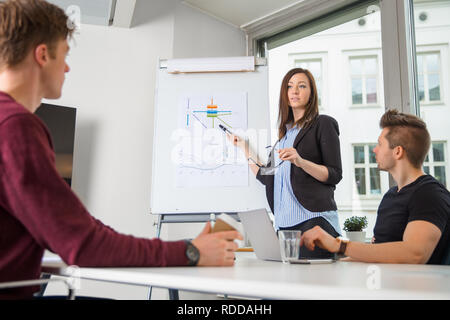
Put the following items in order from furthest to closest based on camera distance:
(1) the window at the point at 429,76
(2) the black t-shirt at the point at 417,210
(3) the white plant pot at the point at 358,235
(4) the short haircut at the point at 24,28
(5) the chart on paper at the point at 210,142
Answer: (3) the white plant pot at the point at 358,235, (1) the window at the point at 429,76, (5) the chart on paper at the point at 210,142, (2) the black t-shirt at the point at 417,210, (4) the short haircut at the point at 24,28

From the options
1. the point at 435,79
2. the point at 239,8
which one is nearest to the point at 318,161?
the point at 435,79

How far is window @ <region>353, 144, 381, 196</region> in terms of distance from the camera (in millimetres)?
3039

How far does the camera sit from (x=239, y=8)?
3703mm

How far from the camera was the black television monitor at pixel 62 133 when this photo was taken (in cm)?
288

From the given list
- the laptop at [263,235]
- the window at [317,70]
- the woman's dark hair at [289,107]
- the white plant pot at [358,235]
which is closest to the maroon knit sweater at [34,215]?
the laptop at [263,235]

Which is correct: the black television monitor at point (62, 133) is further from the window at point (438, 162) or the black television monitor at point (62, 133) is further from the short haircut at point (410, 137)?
the window at point (438, 162)

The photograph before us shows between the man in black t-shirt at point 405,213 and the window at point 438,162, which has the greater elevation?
the window at point 438,162

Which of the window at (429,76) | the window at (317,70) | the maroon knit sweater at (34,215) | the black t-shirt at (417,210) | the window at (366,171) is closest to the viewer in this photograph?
the maroon knit sweater at (34,215)

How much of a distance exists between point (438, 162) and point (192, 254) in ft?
7.17

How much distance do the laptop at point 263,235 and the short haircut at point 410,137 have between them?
611mm

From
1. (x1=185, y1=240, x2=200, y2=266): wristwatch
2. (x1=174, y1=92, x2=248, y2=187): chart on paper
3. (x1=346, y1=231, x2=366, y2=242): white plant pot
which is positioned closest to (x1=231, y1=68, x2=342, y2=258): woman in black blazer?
(x1=174, y1=92, x2=248, y2=187): chart on paper

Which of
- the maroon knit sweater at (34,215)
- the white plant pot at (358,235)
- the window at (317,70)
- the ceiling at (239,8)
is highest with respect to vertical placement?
the ceiling at (239,8)

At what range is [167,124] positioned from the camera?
2670 mm
